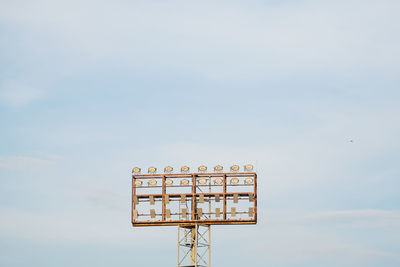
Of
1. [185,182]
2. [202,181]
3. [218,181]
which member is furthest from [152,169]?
[218,181]

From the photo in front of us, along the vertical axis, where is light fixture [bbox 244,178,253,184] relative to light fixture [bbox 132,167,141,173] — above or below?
below

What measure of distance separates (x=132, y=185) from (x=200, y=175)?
9.90 meters

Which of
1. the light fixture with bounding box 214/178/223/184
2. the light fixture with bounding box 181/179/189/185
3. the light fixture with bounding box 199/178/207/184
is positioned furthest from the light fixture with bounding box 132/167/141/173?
the light fixture with bounding box 214/178/223/184

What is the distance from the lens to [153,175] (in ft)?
411

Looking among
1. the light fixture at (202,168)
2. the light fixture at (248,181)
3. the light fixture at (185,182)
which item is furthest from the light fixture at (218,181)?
the light fixture at (185,182)

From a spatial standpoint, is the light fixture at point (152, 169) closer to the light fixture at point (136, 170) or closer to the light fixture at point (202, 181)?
the light fixture at point (136, 170)

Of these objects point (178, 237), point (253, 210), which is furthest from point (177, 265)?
point (253, 210)

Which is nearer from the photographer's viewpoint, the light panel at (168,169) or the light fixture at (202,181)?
the light fixture at (202,181)

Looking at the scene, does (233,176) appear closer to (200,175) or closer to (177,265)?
(200,175)

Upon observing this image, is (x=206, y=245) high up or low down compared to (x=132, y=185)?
down

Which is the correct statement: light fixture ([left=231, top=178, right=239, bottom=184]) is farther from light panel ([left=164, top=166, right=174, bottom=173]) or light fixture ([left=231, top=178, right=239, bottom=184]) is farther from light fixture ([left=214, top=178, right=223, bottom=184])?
light panel ([left=164, top=166, right=174, bottom=173])

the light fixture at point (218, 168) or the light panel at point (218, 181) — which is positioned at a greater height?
the light fixture at point (218, 168)

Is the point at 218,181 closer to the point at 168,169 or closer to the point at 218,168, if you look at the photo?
the point at 218,168

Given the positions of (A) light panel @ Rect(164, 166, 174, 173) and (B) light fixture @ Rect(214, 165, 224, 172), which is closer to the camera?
(B) light fixture @ Rect(214, 165, 224, 172)
